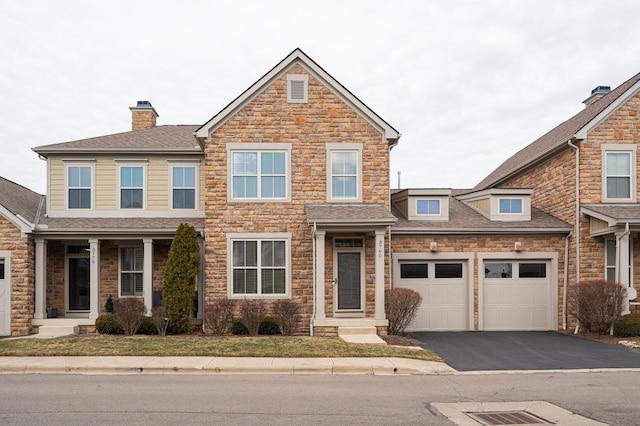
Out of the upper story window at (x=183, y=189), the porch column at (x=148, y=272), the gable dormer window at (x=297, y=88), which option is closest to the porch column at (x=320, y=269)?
the gable dormer window at (x=297, y=88)

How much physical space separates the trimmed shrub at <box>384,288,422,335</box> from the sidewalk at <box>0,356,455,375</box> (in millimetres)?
4244

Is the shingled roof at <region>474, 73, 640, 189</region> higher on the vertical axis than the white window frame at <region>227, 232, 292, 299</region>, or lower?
higher

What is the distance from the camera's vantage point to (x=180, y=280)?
16.4 meters

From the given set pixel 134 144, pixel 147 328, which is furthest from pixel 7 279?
pixel 134 144

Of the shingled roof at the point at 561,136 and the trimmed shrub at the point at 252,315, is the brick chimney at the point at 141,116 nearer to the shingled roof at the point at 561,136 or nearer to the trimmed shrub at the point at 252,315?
the trimmed shrub at the point at 252,315

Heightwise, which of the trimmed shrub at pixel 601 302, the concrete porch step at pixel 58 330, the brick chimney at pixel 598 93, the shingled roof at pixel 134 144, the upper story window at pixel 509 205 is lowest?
the concrete porch step at pixel 58 330

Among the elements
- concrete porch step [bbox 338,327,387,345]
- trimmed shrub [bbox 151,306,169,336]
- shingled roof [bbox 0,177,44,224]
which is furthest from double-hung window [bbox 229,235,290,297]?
shingled roof [bbox 0,177,44,224]

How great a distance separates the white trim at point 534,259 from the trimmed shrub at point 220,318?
8070 mm

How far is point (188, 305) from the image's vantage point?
16.4 metres

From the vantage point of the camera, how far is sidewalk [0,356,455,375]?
11320mm

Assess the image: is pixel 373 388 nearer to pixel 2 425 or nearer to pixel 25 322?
pixel 2 425

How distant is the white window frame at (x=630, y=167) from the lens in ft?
58.1

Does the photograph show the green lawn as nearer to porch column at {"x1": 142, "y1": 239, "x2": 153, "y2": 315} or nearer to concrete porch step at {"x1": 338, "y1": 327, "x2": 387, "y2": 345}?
concrete porch step at {"x1": 338, "y1": 327, "x2": 387, "y2": 345}

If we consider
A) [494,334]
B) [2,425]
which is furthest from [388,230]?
[2,425]
